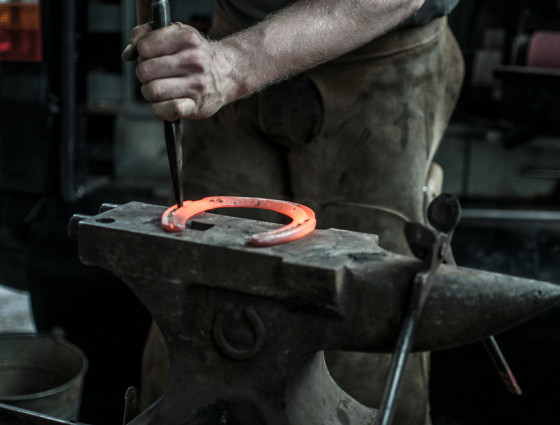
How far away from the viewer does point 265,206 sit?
1.28 meters

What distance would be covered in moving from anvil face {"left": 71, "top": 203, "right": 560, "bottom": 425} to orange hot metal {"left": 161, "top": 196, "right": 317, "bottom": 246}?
16 millimetres

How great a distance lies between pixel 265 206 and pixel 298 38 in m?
0.33

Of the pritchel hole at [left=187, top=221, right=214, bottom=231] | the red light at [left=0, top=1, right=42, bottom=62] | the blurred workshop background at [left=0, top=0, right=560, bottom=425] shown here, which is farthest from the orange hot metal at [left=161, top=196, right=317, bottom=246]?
the red light at [left=0, top=1, right=42, bottom=62]

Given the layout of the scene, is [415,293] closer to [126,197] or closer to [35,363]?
[35,363]

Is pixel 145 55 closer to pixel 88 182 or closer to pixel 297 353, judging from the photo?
pixel 297 353

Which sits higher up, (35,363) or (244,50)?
(244,50)

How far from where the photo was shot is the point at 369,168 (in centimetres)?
168

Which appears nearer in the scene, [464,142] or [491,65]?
[464,142]

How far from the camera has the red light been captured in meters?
2.21

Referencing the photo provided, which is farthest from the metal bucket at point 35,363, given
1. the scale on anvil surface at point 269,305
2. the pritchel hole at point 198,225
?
the pritchel hole at point 198,225

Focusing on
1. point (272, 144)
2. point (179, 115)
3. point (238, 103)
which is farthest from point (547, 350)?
point (179, 115)

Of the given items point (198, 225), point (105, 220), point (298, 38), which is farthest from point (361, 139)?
point (105, 220)

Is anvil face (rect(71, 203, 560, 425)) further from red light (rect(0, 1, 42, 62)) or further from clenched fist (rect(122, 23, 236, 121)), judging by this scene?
red light (rect(0, 1, 42, 62))

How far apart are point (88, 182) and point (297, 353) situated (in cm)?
169
